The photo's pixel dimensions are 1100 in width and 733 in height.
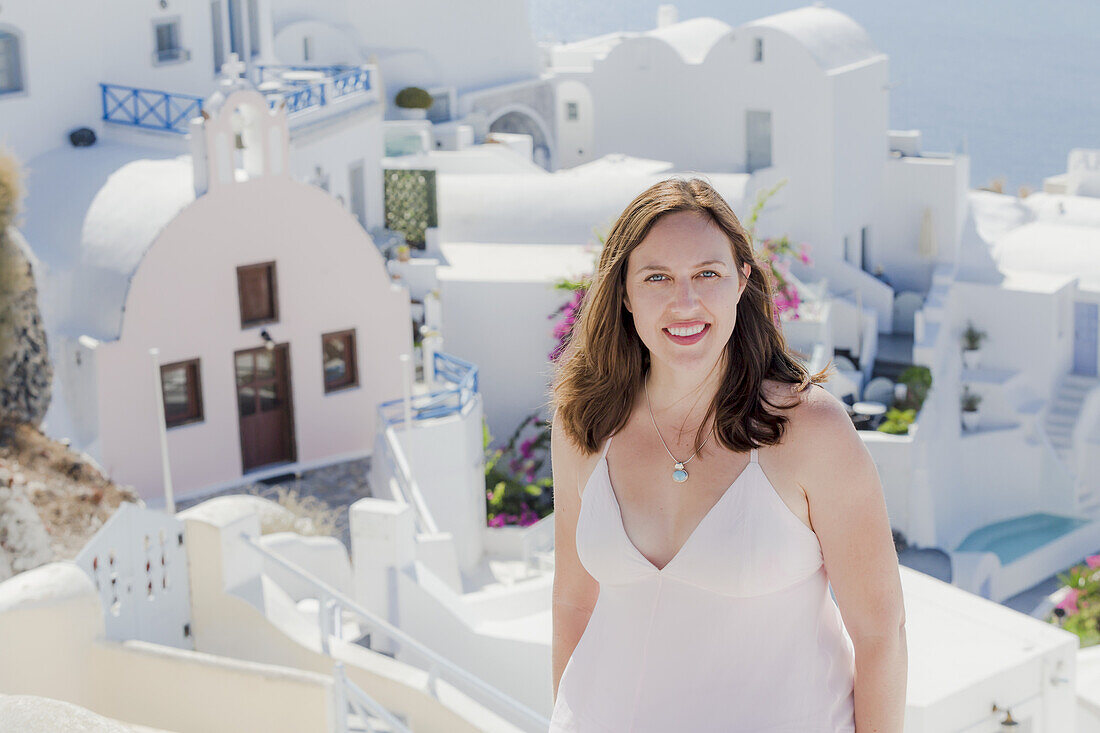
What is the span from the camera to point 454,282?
778 inches

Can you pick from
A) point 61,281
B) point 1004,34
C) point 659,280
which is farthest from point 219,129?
point 1004,34

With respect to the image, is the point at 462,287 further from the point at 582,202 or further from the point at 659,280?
the point at 659,280

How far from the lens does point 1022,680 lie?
8805 mm

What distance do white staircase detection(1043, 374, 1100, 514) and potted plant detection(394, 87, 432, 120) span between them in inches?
540

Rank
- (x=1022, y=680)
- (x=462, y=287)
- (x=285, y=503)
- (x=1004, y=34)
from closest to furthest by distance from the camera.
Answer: (x=1022, y=680) < (x=285, y=503) < (x=462, y=287) < (x=1004, y=34)

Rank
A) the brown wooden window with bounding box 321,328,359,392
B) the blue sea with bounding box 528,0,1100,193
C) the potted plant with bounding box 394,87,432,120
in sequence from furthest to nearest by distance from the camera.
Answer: the blue sea with bounding box 528,0,1100,193 → the potted plant with bounding box 394,87,432,120 → the brown wooden window with bounding box 321,328,359,392

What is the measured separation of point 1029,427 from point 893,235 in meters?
5.50

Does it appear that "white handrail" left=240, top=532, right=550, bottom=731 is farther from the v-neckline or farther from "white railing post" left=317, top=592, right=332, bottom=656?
the v-neckline

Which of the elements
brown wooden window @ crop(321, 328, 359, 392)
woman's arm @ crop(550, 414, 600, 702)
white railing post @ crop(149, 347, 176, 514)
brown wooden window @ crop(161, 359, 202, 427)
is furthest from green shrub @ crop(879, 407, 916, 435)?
woman's arm @ crop(550, 414, 600, 702)

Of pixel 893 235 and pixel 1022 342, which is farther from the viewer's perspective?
pixel 893 235

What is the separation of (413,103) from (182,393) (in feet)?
52.3

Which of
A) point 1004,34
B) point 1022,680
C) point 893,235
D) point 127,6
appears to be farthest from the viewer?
point 1004,34

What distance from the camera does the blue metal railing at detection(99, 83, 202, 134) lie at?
697 inches

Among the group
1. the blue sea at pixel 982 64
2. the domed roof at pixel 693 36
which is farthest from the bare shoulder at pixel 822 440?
the blue sea at pixel 982 64
